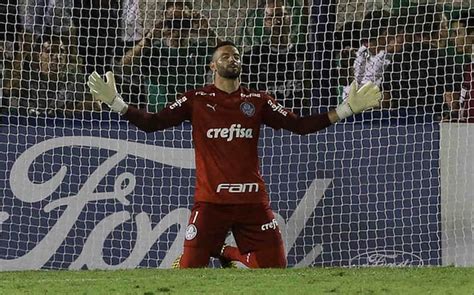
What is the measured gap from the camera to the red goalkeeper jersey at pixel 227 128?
9.98 meters

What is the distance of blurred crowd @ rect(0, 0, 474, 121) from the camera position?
11.5 metres

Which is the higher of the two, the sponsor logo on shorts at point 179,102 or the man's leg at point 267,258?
the sponsor logo on shorts at point 179,102

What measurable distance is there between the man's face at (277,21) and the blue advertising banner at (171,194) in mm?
908

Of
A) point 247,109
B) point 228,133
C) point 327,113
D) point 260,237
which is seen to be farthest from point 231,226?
point 327,113

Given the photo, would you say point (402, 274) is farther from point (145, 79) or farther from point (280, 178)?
point (145, 79)

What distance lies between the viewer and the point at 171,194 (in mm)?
11625

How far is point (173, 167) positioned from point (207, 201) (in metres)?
1.70

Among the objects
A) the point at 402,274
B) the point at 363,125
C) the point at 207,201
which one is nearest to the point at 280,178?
the point at 363,125

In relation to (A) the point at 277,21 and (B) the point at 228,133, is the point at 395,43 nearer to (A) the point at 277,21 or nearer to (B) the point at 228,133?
(A) the point at 277,21

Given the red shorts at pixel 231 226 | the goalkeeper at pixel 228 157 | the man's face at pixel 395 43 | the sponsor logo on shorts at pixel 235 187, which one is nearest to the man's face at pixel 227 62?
the goalkeeper at pixel 228 157

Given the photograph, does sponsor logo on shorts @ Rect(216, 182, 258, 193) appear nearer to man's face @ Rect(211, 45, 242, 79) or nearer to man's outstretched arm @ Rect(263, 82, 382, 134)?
man's outstretched arm @ Rect(263, 82, 382, 134)

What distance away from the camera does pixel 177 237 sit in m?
11.5

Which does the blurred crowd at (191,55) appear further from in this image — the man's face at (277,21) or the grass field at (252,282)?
the grass field at (252,282)

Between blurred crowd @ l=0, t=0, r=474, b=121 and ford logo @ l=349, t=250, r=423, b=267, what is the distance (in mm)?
1252
